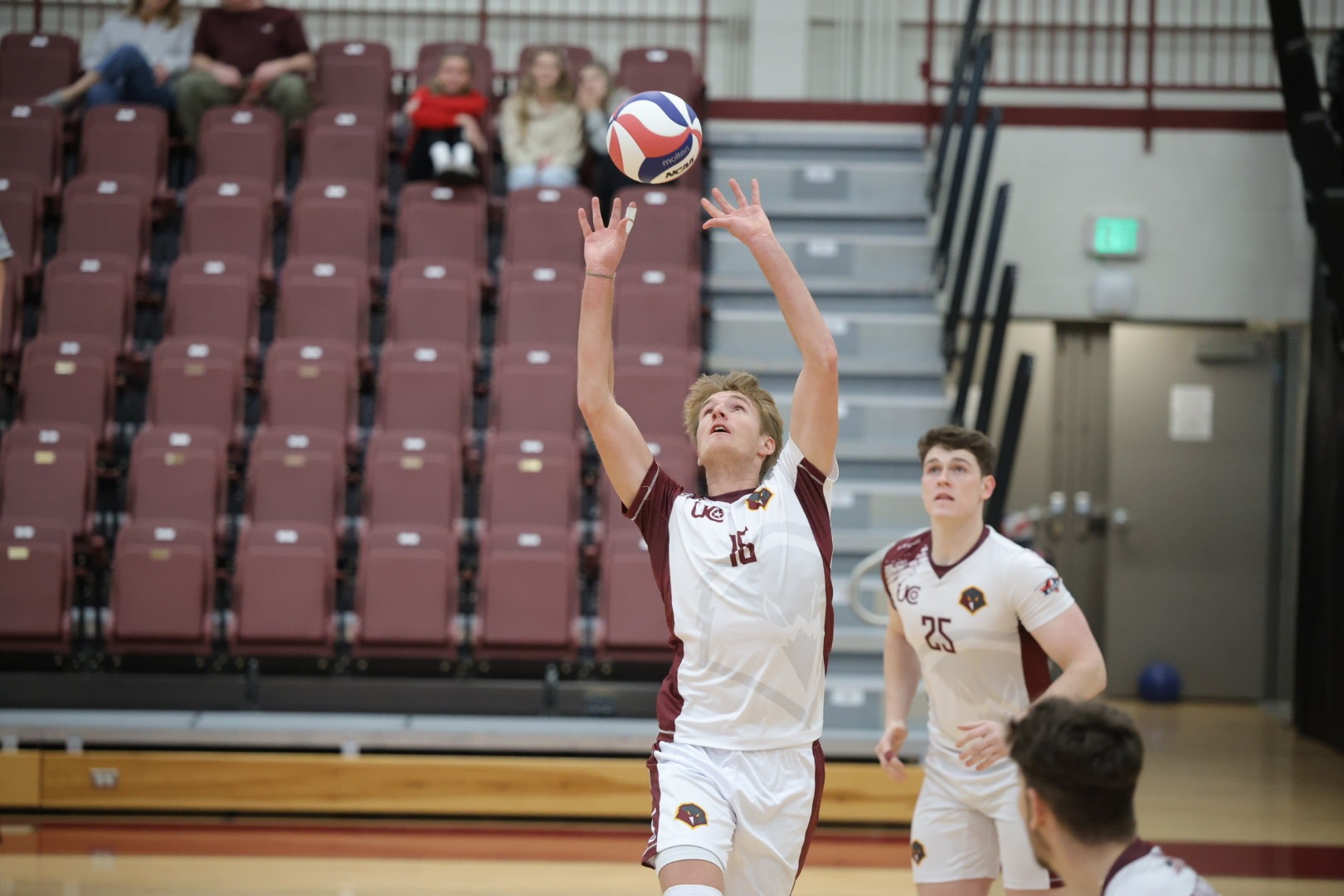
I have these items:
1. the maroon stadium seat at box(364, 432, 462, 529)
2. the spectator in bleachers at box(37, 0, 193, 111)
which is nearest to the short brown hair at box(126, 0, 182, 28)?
the spectator in bleachers at box(37, 0, 193, 111)

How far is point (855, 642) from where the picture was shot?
20.7ft

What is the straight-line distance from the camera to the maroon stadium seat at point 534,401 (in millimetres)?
6781

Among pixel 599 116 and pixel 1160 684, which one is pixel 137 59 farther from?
pixel 1160 684

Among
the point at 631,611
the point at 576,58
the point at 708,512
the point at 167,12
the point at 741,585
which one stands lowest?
the point at 631,611

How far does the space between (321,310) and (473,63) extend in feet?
7.06

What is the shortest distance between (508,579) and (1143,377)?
16.1 feet

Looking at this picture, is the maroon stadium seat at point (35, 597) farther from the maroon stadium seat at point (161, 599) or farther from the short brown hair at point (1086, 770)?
the short brown hair at point (1086, 770)

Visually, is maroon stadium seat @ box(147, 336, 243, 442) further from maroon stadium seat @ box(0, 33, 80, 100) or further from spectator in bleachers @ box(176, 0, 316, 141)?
maroon stadium seat @ box(0, 33, 80, 100)

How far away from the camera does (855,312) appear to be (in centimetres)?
799

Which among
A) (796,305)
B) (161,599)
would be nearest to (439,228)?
(161,599)

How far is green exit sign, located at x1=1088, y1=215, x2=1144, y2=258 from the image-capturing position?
8.48 metres

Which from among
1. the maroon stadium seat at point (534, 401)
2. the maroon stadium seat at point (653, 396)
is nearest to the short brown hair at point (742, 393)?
the maroon stadium seat at point (653, 396)

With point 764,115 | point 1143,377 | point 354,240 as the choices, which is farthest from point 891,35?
point 354,240

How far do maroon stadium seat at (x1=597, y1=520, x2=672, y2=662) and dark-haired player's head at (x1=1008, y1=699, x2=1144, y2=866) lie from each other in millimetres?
4120
